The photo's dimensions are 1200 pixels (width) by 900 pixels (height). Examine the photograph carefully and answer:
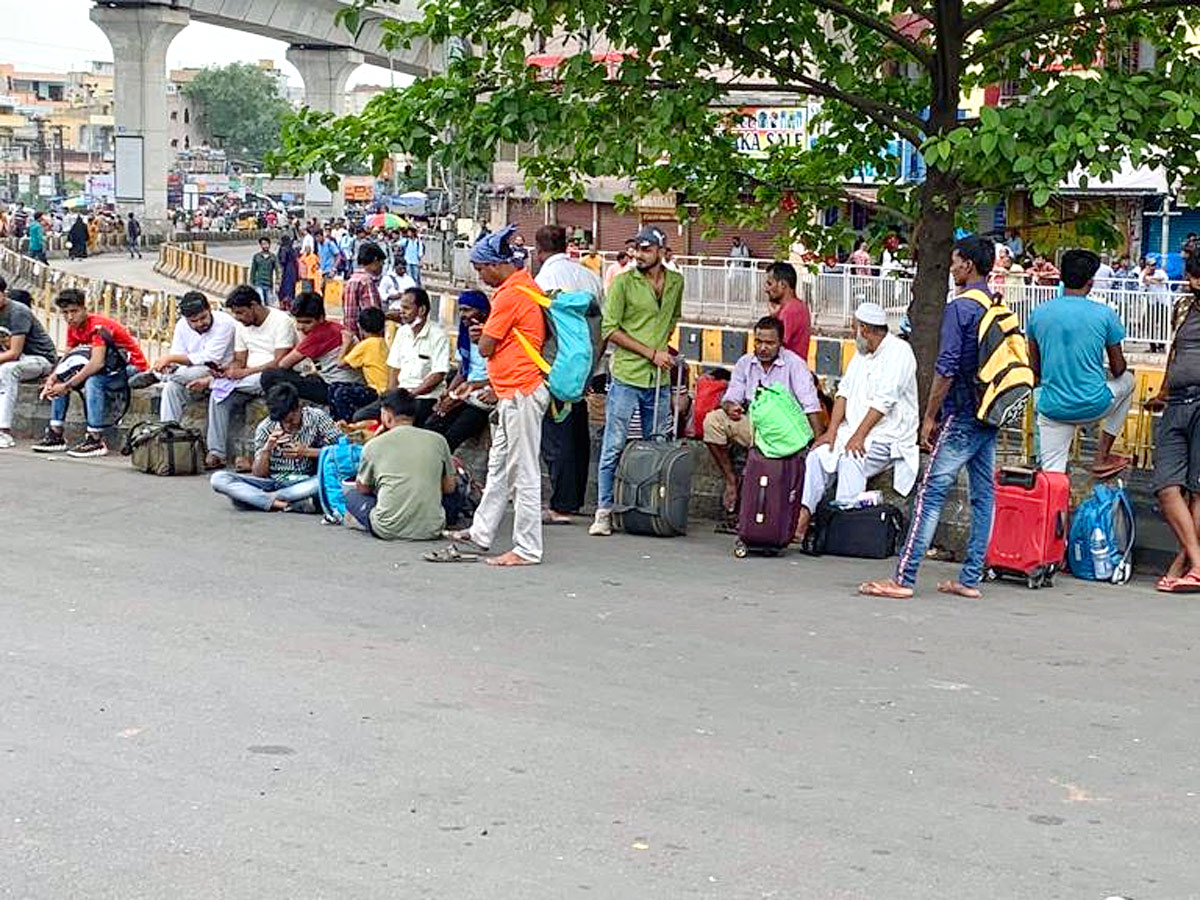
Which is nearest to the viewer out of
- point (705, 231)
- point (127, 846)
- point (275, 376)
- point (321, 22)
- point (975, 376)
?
point (127, 846)

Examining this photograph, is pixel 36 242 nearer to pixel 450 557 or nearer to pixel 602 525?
pixel 602 525

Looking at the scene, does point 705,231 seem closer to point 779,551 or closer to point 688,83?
point 688,83

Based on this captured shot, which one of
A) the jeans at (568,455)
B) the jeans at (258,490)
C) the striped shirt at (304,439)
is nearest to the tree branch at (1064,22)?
the jeans at (568,455)

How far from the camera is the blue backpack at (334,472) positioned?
11.4m

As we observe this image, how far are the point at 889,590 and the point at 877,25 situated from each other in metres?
4.13

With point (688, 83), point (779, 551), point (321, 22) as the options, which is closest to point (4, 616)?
point (779, 551)

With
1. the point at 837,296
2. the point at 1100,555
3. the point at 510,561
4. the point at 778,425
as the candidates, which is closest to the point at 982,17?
the point at 778,425

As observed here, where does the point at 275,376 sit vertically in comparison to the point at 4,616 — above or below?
above

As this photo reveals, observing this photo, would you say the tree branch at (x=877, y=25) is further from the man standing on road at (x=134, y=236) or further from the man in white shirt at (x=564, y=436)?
the man standing on road at (x=134, y=236)

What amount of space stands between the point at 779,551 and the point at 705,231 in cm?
398

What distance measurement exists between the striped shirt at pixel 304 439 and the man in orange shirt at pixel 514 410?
76.8 inches

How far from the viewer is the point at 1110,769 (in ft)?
21.4

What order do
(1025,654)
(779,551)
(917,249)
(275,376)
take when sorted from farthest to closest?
1. (275,376)
2. (917,249)
3. (779,551)
4. (1025,654)

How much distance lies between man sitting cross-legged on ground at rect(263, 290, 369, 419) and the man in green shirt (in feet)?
7.66
